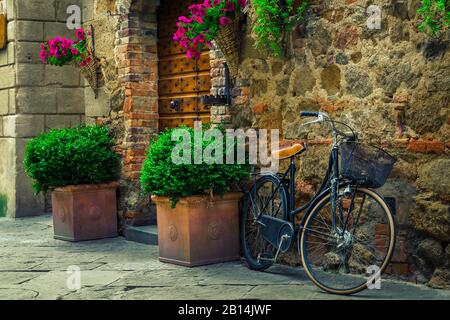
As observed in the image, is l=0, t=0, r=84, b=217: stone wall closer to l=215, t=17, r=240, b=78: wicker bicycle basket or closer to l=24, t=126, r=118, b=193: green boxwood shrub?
l=24, t=126, r=118, b=193: green boxwood shrub

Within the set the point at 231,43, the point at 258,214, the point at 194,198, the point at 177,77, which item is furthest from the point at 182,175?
the point at 177,77

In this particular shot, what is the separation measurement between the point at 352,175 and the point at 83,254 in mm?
3039

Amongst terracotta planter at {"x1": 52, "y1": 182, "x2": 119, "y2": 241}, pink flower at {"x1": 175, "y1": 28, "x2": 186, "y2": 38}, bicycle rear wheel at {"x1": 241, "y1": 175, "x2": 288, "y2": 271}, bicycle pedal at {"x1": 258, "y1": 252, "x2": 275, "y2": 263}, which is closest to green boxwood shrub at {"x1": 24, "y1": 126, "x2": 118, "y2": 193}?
terracotta planter at {"x1": 52, "y1": 182, "x2": 119, "y2": 241}

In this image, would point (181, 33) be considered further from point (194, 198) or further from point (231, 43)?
point (194, 198)

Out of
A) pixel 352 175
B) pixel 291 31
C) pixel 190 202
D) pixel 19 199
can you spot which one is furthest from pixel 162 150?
pixel 19 199

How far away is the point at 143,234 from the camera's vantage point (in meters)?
7.49

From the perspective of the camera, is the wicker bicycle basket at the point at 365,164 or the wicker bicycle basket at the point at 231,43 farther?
the wicker bicycle basket at the point at 231,43

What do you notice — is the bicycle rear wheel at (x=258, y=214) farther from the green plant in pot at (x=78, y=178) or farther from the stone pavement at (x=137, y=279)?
the green plant in pot at (x=78, y=178)

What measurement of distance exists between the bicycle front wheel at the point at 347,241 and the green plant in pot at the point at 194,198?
815 millimetres

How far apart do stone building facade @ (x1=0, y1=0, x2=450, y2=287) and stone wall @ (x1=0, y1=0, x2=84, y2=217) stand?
1.49m

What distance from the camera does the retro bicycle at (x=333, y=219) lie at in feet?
16.0

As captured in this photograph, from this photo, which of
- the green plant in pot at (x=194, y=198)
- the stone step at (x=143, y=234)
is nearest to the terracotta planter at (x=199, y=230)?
the green plant in pot at (x=194, y=198)

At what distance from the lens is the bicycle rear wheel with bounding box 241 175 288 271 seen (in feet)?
19.2

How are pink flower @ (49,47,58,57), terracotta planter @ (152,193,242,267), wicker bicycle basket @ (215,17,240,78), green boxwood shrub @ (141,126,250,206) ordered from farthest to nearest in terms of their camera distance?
pink flower @ (49,47,58,57) < wicker bicycle basket @ (215,17,240,78) < terracotta planter @ (152,193,242,267) < green boxwood shrub @ (141,126,250,206)
